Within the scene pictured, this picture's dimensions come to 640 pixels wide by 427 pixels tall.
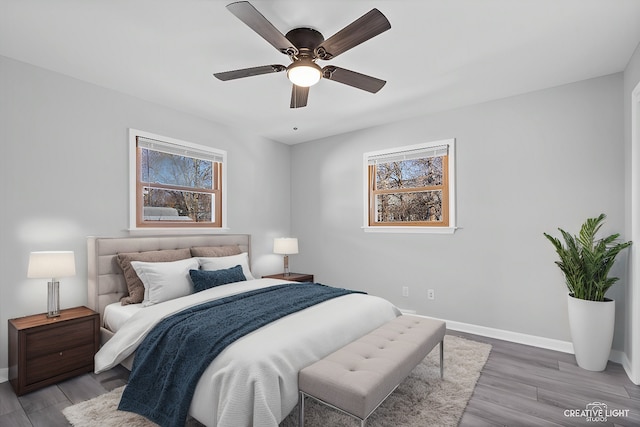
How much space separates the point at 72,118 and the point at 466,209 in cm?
423

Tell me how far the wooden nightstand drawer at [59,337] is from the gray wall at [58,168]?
44cm

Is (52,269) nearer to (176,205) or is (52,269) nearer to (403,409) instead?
(176,205)

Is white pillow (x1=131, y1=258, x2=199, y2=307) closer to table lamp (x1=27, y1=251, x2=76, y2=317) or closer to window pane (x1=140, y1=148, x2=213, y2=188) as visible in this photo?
table lamp (x1=27, y1=251, x2=76, y2=317)

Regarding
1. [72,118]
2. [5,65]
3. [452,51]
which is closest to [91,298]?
[72,118]

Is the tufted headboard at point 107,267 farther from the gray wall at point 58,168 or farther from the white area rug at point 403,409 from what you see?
the white area rug at point 403,409

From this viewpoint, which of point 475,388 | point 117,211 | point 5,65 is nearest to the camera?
point 475,388

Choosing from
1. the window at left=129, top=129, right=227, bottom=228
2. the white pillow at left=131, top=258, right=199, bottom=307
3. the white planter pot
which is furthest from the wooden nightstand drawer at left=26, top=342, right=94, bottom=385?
the white planter pot

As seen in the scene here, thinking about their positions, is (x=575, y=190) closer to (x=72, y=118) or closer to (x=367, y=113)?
(x=367, y=113)

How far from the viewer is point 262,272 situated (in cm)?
498

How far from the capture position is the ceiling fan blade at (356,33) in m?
1.86

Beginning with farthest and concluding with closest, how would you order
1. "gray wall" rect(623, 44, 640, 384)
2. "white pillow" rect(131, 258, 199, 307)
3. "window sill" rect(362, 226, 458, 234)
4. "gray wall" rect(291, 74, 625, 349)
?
1. "window sill" rect(362, 226, 458, 234)
2. "gray wall" rect(291, 74, 625, 349)
3. "white pillow" rect(131, 258, 199, 307)
4. "gray wall" rect(623, 44, 640, 384)

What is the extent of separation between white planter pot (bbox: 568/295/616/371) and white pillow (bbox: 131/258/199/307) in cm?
352

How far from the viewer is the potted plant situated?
2758mm

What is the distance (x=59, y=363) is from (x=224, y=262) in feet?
5.19
